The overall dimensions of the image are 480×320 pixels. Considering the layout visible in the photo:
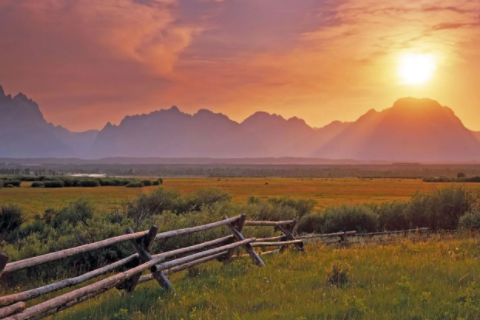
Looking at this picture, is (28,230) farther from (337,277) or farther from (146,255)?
(337,277)

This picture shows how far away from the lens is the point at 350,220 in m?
26.1

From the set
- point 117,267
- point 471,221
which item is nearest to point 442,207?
point 471,221

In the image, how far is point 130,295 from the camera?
656 cm

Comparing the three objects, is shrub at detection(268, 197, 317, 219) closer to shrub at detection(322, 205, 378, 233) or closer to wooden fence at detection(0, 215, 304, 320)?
shrub at detection(322, 205, 378, 233)

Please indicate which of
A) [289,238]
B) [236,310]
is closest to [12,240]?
[289,238]

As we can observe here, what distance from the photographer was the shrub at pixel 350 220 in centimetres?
2583

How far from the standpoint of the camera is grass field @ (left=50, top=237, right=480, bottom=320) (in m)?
5.61

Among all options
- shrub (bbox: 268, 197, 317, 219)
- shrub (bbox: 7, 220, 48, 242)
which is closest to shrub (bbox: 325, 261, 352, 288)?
shrub (bbox: 7, 220, 48, 242)

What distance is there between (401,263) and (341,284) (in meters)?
2.17

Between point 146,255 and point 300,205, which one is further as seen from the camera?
point 300,205

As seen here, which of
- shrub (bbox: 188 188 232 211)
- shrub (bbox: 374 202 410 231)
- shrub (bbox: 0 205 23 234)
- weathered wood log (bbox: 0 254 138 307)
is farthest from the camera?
shrub (bbox: 188 188 232 211)

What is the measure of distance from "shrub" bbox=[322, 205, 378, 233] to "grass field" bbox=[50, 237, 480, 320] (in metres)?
17.0

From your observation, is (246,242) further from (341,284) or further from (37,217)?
(37,217)

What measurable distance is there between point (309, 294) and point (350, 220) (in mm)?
20600
